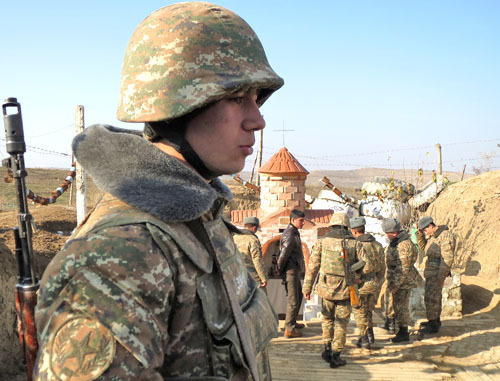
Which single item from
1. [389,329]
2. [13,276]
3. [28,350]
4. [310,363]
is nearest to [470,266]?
[389,329]

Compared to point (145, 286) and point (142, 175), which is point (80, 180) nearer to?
point (142, 175)

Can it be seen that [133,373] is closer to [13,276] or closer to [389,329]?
[13,276]

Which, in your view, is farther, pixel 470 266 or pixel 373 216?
pixel 373 216

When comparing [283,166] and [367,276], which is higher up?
[283,166]

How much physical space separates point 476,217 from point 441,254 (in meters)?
6.80

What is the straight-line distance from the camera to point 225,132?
1.40m

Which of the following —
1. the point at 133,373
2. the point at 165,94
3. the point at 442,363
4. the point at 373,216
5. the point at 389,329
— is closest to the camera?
the point at 133,373

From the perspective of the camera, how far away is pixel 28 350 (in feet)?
8.80

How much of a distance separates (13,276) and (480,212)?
1315 cm

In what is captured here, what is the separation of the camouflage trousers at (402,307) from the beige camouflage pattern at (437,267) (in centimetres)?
65

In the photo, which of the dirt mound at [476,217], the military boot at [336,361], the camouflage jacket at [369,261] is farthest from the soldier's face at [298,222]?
the dirt mound at [476,217]

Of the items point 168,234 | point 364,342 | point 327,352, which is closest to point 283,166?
point 364,342

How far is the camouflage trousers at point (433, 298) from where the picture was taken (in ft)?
26.6

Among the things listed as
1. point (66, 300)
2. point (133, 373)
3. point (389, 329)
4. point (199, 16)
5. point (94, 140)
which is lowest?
point (389, 329)
